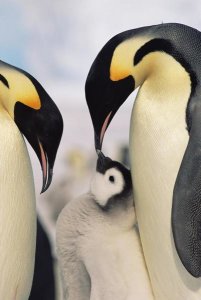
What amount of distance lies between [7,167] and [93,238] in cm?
38

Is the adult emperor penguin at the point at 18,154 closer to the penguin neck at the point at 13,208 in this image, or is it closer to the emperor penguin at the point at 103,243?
the penguin neck at the point at 13,208

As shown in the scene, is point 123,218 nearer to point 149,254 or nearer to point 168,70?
point 149,254

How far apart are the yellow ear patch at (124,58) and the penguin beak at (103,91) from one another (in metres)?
0.01

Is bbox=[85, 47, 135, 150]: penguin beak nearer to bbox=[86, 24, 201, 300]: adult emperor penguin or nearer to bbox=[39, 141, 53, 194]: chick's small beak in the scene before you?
bbox=[86, 24, 201, 300]: adult emperor penguin

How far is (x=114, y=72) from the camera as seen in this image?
2238 mm

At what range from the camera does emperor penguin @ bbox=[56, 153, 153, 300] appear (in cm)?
233

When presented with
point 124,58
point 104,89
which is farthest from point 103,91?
point 124,58

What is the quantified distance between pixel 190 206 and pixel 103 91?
0.42 metres

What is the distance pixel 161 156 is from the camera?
2.22 m

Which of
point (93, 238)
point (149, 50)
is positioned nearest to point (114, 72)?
point (149, 50)

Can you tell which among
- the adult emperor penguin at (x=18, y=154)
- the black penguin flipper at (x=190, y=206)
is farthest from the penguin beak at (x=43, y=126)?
the black penguin flipper at (x=190, y=206)

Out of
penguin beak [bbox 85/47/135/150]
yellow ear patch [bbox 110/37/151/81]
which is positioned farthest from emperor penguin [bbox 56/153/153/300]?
yellow ear patch [bbox 110/37/151/81]

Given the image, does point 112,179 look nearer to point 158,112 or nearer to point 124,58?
point 158,112

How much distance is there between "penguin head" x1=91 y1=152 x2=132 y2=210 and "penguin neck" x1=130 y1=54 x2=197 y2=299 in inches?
5.7
